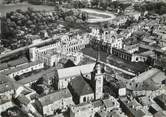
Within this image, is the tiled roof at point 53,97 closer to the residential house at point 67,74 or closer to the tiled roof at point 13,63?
the residential house at point 67,74

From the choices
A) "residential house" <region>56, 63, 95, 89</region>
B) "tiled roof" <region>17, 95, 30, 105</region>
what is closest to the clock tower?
"residential house" <region>56, 63, 95, 89</region>

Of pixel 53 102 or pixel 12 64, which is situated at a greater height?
pixel 12 64

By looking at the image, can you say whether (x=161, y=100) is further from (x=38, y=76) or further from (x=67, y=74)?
(x=38, y=76)

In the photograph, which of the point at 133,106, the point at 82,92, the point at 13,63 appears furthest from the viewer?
the point at 13,63

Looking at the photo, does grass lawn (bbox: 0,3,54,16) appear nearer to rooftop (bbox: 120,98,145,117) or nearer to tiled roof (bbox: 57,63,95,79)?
tiled roof (bbox: 57,63,95,79)

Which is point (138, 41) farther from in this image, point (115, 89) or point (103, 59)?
point (115, 89)

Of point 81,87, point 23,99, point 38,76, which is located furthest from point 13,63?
point 81,87

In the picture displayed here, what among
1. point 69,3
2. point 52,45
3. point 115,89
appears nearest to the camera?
point 115,89

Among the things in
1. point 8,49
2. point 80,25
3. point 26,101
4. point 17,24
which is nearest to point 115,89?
point 26,101
